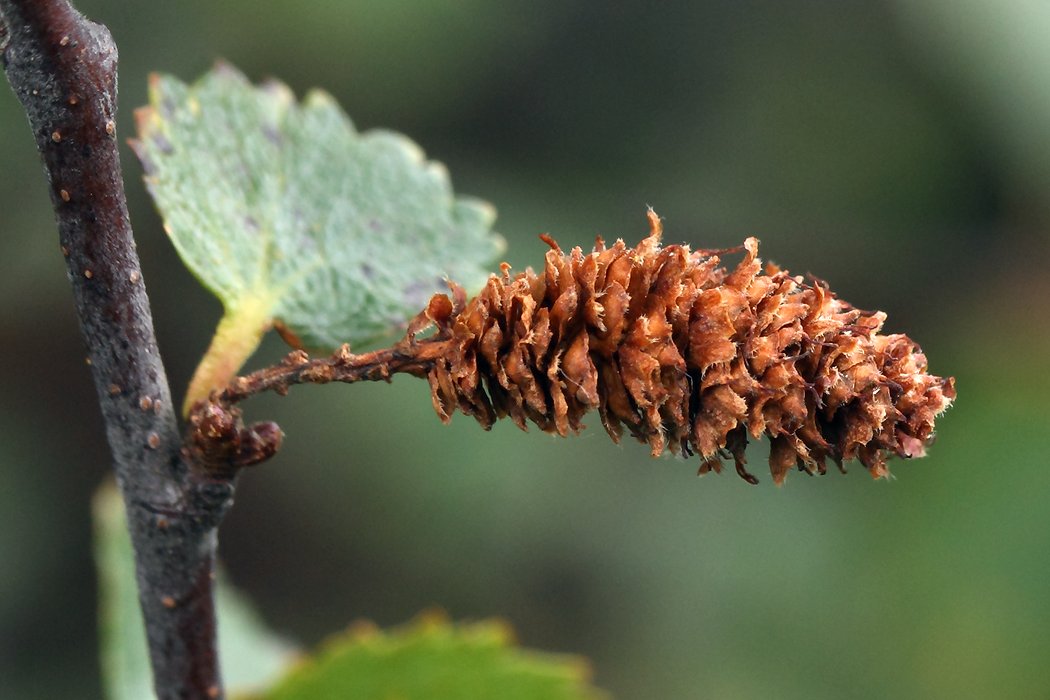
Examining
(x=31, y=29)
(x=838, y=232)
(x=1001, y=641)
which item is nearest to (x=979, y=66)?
(x=838, y=232)

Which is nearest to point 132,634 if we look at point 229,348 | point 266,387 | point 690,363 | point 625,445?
point 229,348

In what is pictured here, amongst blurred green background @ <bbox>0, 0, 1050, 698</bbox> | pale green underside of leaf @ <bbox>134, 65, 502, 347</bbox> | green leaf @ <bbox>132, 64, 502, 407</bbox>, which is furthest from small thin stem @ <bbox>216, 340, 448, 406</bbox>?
blurred green background @ <bbox>0, 0, 1050, 698</bbox>

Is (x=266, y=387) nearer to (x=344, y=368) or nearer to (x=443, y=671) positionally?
(x=344, y=368)

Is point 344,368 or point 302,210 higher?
point 302,210

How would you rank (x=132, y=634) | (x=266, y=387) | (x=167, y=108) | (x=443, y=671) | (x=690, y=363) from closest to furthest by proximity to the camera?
1. (x=690, y=363)
2. (x=266, y=387)
3. (x=167, y=108)
4. (x=443, y=671)
5. (x=132, y=634)

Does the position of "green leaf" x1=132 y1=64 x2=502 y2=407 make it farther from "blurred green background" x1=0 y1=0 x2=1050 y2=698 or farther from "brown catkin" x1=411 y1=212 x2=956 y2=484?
"blurred green background" x1=0 y1=0 x2=1050 y2=698

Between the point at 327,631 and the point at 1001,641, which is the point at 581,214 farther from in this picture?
the point at 1001,641
